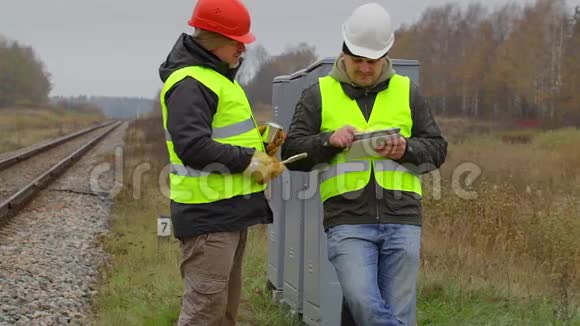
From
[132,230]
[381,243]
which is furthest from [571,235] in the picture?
[132,230]

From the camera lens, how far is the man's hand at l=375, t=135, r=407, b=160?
3.64 m

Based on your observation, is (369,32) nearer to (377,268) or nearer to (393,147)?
(393,147)

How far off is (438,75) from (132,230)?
57224 millimetres

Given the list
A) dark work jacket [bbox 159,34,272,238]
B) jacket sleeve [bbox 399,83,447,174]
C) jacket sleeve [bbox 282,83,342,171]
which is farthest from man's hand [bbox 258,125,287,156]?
jacket sleeve [bbox 399,83,447,174]

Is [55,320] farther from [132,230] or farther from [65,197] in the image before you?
[65,197]

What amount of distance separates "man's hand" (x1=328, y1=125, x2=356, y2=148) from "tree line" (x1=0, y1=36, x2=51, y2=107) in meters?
107

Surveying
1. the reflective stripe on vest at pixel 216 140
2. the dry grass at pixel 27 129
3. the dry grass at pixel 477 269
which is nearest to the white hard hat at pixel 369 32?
the reflective stripe on vest at pixel 216 140

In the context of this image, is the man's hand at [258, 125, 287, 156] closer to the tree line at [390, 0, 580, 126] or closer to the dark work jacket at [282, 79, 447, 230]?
the dark work jacket at [282, 79, 447, 230]

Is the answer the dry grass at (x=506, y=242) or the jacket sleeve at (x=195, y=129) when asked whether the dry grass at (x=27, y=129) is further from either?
the jacket sleeve at (x=195, y=129)

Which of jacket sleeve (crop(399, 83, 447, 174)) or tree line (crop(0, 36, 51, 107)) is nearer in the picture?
jacket sleeve (crop(399, 83, 447, 174))

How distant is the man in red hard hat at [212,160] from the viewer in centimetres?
368

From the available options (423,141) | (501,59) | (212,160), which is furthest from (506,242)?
(501,59)

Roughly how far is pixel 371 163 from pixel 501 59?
55.3 meters

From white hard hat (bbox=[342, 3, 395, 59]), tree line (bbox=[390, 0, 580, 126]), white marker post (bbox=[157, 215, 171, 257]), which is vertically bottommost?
white marker post (bbox=[157, 215, 171, 257])
